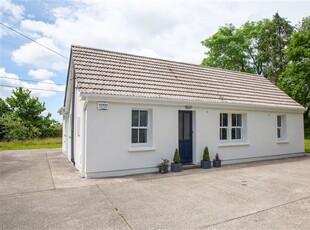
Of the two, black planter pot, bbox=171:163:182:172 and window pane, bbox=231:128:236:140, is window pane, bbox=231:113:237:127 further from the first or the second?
black planter pot, bbox=171:163:182:172

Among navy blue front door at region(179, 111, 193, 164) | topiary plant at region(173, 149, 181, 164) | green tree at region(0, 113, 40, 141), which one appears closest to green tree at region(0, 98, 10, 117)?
green tree at region(0, 113, 40, 141)

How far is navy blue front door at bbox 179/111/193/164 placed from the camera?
1038 cm

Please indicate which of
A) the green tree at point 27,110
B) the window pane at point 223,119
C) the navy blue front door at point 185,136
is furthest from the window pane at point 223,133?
the green tree at point 27,110

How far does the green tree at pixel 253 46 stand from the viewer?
104ft

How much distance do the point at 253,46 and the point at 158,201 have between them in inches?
1379

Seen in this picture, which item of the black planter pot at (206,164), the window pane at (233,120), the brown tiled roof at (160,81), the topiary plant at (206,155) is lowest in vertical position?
the black planter pot at (206,164)

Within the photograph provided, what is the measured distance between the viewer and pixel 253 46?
113 feet

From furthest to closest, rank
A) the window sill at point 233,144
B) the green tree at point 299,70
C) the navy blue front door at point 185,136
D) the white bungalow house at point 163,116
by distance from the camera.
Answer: the green tree at point 299,70, the window sill at point 233,144, the navy blue front door at point 185,136, the white bungalow house at point 163,116

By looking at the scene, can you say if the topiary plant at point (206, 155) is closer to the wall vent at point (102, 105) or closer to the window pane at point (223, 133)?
the window pane at point (223, 133)

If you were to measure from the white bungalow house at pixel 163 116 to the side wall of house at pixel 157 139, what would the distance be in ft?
0.12

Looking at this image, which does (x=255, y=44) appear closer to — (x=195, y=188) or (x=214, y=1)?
(x=214, y=1)

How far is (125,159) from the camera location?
347 inches

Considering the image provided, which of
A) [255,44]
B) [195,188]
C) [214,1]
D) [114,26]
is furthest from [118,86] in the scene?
[255,44]

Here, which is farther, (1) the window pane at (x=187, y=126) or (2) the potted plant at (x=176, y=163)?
(1) the window pane at (x=187, y=126)
